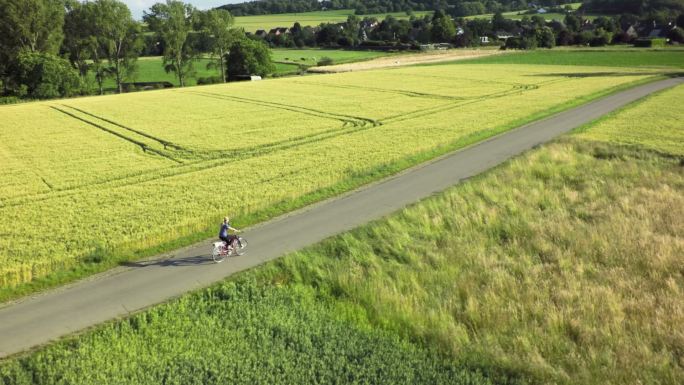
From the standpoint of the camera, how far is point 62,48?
296ft

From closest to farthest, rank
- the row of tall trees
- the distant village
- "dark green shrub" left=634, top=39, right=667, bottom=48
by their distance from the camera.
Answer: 1. the row of tall trees
2. "dark green shrub" left=634, top=39, right=667, bottom=48
3. the distant village

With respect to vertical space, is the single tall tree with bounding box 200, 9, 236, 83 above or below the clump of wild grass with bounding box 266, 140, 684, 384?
above

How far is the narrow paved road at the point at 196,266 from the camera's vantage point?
14.1 metres

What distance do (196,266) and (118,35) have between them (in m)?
83.0

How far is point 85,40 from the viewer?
279 feet

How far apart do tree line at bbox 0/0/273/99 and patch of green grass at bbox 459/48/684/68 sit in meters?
58.3

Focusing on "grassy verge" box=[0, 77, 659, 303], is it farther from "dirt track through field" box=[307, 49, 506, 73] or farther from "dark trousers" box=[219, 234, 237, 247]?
"dirt track through field" box=[307, 49, 506, 73]

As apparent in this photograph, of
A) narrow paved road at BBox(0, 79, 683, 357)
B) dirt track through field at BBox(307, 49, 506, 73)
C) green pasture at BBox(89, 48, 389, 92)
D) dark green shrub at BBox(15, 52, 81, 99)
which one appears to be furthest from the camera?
dirt track through field at BBox(307, 49, 506, 73)

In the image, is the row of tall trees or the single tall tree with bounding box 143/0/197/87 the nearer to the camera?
the row of tall trees

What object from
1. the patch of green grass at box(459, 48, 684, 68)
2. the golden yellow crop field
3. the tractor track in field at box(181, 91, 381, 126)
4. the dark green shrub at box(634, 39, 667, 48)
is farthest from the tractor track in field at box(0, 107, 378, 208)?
the dark green shrub at box(634, 39, 667, 48)

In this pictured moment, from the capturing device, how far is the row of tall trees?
7819 centimetres

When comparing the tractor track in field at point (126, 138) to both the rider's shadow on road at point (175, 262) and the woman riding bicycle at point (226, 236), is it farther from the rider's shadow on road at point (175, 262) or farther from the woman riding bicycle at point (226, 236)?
the woman riding bicycle at point (226, 236)

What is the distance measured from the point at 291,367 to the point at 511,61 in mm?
116466

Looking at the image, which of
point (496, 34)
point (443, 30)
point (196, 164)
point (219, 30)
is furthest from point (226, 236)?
point (496, 34)
